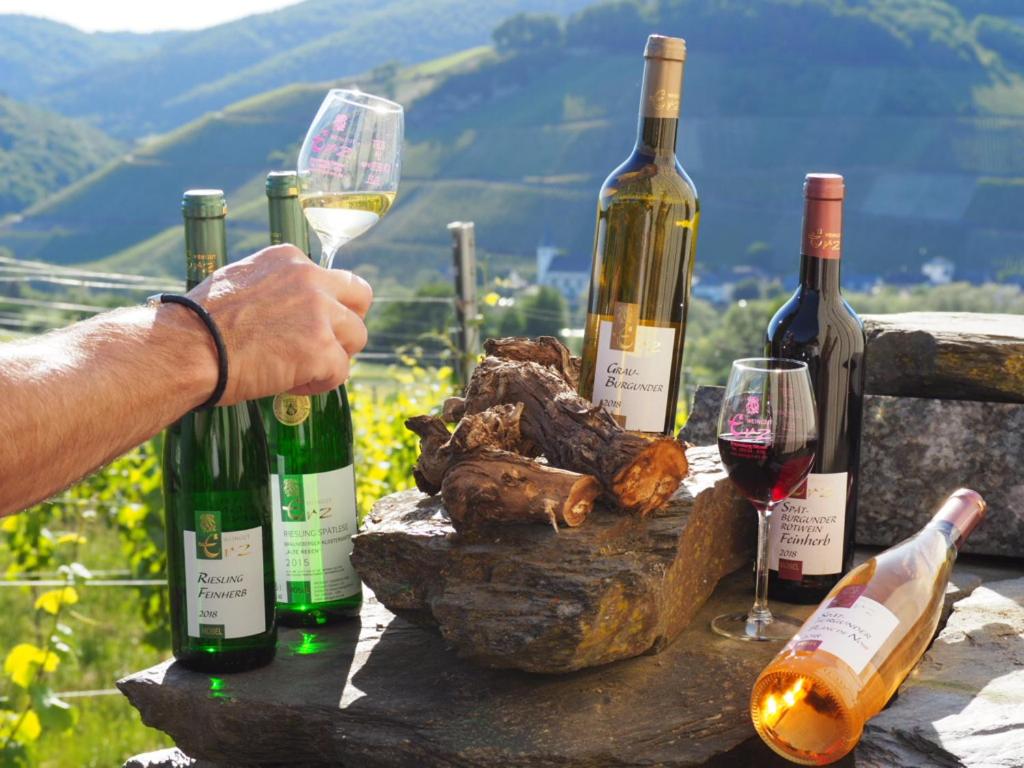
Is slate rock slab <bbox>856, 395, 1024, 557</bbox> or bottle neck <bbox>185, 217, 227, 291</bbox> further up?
bottle neck <bbox>185, 217, 227, 291</bbox>

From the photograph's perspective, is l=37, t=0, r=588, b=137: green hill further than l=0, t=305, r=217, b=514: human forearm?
Yes

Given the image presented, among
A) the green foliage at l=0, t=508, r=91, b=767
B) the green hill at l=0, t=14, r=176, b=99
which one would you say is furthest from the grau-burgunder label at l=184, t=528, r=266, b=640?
the green hill at l=0, t=14, r=176, b=99

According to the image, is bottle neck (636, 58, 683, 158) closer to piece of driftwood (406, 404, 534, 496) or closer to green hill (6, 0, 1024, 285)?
piece of driftwood (406, 404, 534, 496)

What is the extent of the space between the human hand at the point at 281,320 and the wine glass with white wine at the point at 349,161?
0.17 m

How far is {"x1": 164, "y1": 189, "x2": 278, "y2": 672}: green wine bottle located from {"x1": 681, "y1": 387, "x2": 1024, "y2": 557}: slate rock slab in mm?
1134

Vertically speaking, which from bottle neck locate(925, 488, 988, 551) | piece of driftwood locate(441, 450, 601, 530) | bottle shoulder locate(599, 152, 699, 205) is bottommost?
bottle neck locate(925, 488, 988, 551)

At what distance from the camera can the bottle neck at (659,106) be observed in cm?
174

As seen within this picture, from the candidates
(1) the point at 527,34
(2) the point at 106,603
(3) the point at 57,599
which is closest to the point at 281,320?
(3) the point at 57,599

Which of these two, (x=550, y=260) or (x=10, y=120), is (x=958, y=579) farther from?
(x=10, y=120)

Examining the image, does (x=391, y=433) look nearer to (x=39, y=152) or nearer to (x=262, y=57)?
(x=39, y=152)

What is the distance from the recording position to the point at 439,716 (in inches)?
59.4

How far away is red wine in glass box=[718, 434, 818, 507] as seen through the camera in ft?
5.11

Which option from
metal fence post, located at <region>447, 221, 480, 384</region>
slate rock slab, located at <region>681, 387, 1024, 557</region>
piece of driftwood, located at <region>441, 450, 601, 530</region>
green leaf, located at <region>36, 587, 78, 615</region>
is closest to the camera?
piece of driftwood, located at <region>441, 450, 601, 530</region>

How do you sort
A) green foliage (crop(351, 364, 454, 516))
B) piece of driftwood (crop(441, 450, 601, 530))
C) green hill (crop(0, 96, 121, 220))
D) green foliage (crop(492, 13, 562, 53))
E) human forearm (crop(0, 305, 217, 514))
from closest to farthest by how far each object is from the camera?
human forearm (crop(0, 305, 217, 514))
piece of driftwood (crop(441, 450, 601, 530))
green foliage (crop(351, 364, 454, 516))
green hill (crop(0, 96, 121, 220))
green foliage (crop(492, 13, 562, 53))
